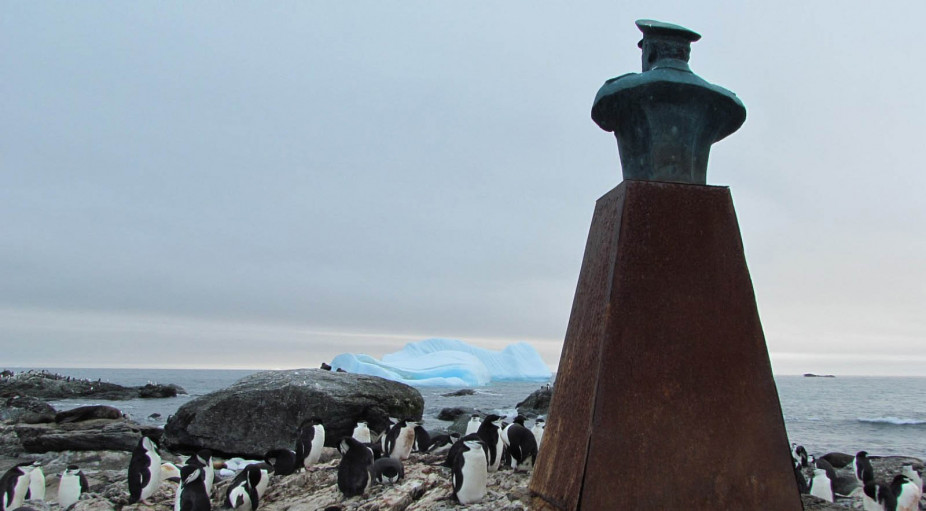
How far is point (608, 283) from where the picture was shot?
13.9 feet

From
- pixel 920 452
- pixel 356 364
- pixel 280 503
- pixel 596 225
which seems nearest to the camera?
pixel 596 225

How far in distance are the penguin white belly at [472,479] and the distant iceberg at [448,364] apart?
42.8 meters

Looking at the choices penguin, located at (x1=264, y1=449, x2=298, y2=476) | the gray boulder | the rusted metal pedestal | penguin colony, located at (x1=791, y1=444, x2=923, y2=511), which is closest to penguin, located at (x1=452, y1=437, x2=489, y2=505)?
the rusted metal pedestal

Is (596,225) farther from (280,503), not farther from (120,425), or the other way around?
(120,425)

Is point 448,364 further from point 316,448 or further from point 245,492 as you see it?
point 245,492

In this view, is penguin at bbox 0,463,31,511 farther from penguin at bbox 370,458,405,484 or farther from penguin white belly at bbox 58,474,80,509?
penguin at bbox 370,458,405,484

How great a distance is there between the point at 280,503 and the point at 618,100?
18.0 feet

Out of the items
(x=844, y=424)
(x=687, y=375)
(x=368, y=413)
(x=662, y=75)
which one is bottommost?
(x=844, y=424)

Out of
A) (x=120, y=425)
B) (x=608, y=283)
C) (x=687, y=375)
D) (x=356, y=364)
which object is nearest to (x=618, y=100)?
(x=608, y=283)

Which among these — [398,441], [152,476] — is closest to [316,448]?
[398,441]

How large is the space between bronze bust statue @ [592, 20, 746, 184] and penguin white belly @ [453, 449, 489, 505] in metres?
2.71

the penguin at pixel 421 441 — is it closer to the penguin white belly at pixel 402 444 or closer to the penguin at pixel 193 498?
the penguin white belly at pixel 402 444

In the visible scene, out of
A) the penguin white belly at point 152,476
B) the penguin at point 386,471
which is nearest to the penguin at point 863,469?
the penguin at point 386,471

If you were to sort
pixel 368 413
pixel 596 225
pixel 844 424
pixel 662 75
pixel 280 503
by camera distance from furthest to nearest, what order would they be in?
1. pixel 844 424
2. pixel 368 413
3. pixel 280 503
4. pixel 596 225
5. pixel 662 75
